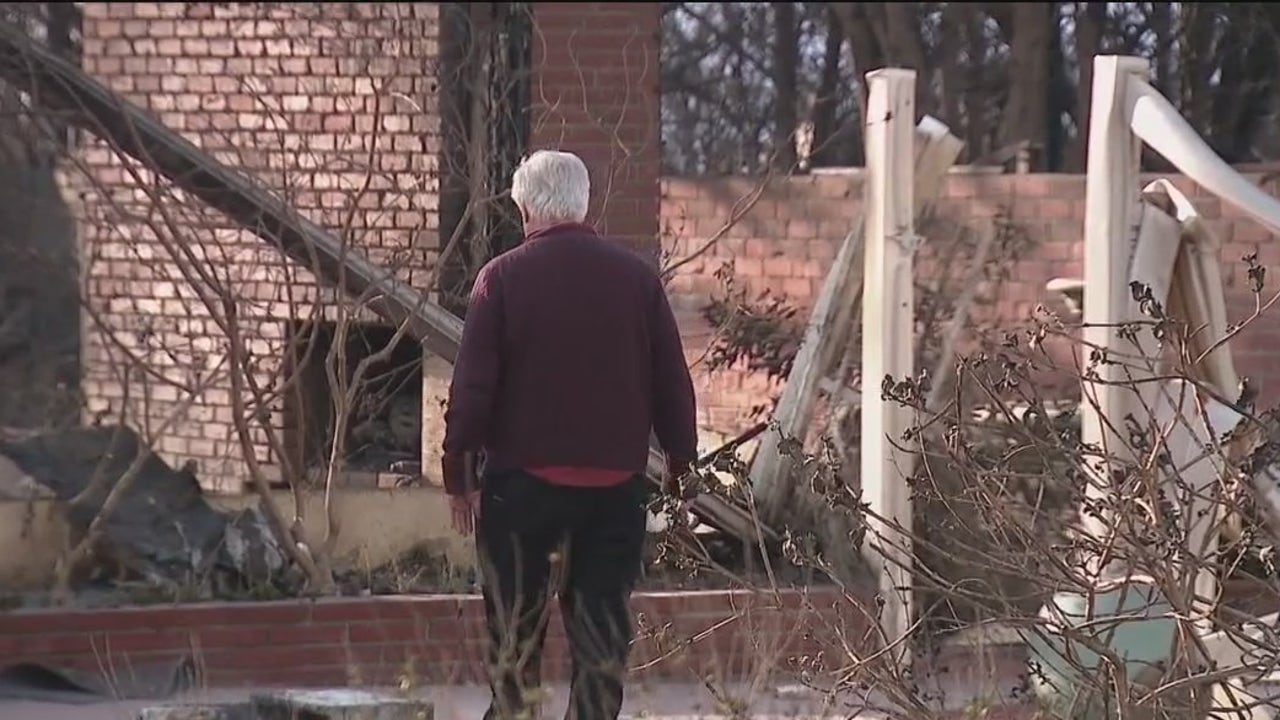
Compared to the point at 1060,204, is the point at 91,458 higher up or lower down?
lower down

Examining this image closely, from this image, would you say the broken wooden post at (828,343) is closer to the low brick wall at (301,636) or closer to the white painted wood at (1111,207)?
the low brick wall at (301,636)

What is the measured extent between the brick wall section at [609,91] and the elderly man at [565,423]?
2440 millimetres

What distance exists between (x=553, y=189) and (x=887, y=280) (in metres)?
2.10

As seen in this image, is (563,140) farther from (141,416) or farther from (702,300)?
(141,416)

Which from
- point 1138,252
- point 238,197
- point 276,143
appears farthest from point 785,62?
point 1138,252

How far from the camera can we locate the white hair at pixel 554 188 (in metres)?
5.00

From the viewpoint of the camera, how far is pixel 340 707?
16.4 feet

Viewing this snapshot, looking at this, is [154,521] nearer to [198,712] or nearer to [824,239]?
[198,712]

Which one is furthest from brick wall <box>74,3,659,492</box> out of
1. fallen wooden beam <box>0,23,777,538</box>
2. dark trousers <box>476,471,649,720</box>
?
dark trousers <box>476,471,649,720</box>

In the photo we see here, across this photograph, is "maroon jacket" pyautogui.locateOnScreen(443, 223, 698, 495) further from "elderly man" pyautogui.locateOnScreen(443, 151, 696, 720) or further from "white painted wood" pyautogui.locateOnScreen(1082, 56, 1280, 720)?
"white painted wood" pyautogui.locateOnScreen(1082, 56, 1280, 720)

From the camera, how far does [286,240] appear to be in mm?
7598

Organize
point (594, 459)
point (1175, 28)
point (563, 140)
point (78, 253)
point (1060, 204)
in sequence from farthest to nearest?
point (1175, 28) < point (78, 253) < point (1060, 204) < point (563, 140) < point (594, 459)

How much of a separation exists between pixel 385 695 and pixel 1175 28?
1202cm

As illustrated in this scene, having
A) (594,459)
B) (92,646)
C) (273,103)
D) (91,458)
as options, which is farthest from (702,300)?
(594,459)
